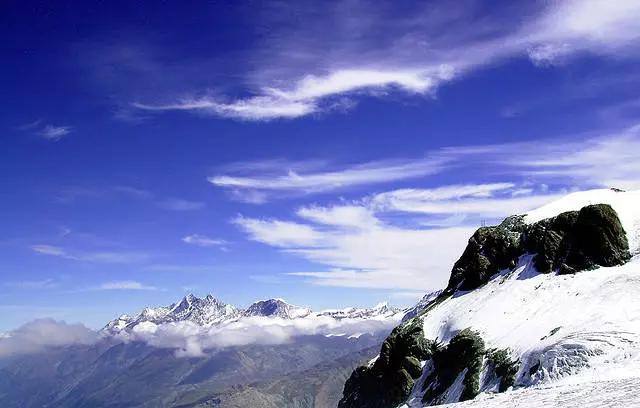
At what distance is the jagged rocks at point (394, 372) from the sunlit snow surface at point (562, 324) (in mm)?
1855

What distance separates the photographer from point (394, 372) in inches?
2466

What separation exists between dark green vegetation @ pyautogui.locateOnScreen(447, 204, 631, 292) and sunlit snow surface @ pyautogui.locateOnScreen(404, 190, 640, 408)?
1.72 m

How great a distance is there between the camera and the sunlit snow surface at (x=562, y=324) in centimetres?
3098

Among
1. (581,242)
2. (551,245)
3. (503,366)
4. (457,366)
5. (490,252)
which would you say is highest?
(490,252)

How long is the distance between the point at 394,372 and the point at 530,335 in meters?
22.4

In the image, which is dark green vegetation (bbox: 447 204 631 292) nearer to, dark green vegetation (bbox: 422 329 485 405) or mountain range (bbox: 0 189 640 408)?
mountain range (bbox: 0 189 640 408)

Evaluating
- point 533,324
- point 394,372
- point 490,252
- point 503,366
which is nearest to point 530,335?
point 533,324

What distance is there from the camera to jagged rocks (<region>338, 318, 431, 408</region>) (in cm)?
5906

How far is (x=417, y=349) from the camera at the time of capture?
60.5m

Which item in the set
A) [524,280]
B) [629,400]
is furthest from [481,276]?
[629,400]

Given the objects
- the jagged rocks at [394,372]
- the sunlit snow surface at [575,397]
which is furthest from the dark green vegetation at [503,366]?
the jagged rocks at [394,372]

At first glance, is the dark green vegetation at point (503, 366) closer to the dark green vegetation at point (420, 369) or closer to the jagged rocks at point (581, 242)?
the dark green vegetation at point (420, 369)

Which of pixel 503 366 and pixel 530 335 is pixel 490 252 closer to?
pixel 530 335

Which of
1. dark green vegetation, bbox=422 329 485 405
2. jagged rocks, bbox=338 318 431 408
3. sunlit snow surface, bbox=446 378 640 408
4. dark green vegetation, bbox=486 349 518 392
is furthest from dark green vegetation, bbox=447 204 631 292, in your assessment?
sunlit snow surface, bbox=446 378 640 408
